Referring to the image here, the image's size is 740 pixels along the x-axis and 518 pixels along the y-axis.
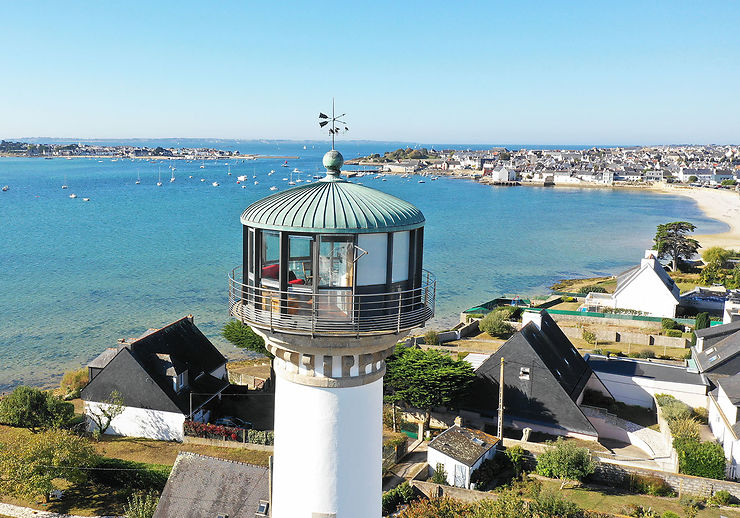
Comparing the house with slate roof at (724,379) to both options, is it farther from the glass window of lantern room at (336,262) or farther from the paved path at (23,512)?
the paved path at (23,512)

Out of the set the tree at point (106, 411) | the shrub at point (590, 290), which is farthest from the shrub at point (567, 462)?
the shrub at point (590, 290)

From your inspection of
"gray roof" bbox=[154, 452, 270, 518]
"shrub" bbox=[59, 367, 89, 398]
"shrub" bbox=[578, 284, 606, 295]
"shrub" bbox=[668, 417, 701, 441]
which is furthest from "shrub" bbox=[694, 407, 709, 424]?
"shrub" bbox=[59, 367, 89, 398]

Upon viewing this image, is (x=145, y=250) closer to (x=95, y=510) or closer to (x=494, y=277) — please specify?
(x=494, y=277)

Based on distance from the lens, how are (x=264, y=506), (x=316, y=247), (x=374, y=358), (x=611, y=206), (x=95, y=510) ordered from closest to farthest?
(x=316, y=247) → (x=374, y=358) → (x=264, y=506) → (x=95, y=510) → (x=611, y=206)

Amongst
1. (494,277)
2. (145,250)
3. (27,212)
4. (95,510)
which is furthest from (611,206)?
(95,510)

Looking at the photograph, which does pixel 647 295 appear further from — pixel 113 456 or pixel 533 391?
pixel 113 456
